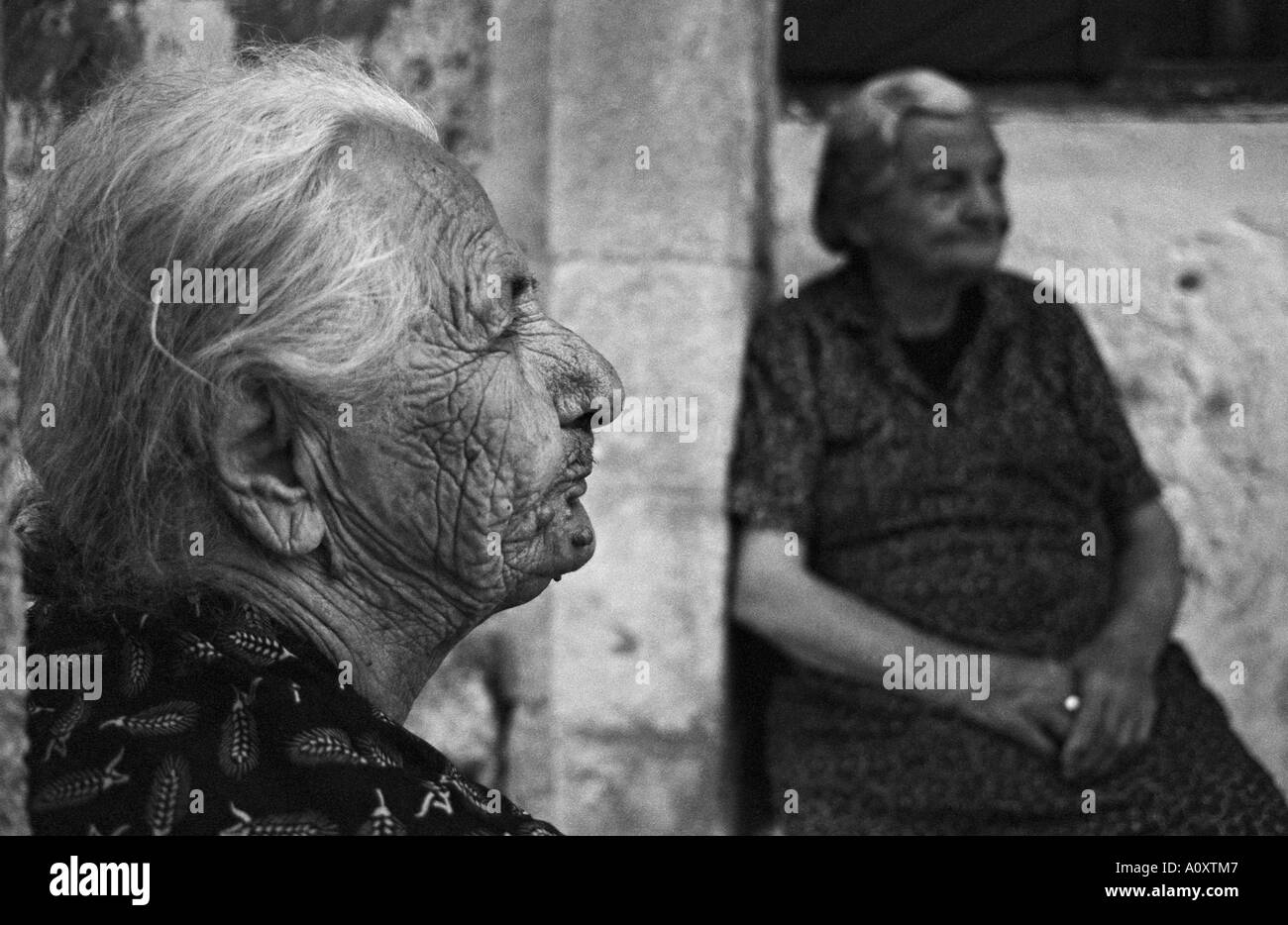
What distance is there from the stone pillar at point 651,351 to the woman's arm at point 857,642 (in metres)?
0.13

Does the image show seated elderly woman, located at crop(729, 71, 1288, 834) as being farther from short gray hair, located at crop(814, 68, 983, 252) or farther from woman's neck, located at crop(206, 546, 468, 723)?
woman's neck, located at crop(206, 546, 468, 723)

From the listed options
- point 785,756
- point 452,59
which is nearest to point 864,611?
point 785,756

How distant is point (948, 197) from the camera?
369 cm

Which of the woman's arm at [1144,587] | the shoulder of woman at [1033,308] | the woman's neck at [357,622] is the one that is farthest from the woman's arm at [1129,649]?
the woman's neck at [357,622]

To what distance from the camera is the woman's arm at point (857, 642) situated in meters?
3.44

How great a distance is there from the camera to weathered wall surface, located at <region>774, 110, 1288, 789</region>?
3.87 meters

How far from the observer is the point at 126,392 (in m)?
1.79

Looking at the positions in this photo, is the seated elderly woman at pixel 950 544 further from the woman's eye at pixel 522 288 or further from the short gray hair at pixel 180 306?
the short gray hair at pixel 180 306

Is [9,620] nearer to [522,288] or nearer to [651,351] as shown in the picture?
[522,288]

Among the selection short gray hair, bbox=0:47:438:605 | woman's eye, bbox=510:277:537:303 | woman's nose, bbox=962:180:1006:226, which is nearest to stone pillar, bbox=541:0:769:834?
woman's nose, bbox=962:180:1006:226
